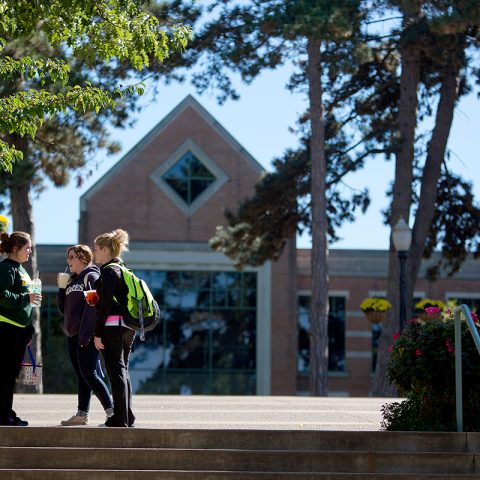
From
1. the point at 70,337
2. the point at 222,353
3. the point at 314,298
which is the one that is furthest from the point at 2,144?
the point at 222,353

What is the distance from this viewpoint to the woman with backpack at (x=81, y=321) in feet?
30.7

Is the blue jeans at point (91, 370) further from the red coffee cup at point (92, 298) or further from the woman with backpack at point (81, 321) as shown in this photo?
the red coffee cup at point (92, 298)

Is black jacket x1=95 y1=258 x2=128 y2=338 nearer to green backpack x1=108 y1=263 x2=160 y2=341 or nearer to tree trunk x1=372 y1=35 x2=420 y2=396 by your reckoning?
green backpack x1=108 y1=263 x2=160 y2=341

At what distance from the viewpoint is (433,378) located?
9.42 metres

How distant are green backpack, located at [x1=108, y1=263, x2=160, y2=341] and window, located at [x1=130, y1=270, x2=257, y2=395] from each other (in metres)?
24.4

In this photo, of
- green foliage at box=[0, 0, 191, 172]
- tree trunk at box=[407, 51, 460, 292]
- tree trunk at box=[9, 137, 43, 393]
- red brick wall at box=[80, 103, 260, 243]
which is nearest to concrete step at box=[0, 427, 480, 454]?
green foliage at box=[0, 0, 191, 172]

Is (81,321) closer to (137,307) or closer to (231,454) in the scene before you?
(137,307)

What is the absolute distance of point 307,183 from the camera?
24.6m

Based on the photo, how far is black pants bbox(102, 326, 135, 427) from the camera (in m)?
8.91

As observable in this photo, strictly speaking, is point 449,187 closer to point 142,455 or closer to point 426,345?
point 426,345

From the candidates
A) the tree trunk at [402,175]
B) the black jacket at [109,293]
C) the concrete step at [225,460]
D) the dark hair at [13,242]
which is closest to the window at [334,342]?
the tree trunk at [402,175]

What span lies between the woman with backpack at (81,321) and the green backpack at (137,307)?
558mm

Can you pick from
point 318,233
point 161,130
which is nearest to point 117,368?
point 318,233

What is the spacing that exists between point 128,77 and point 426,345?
13.5 metres
